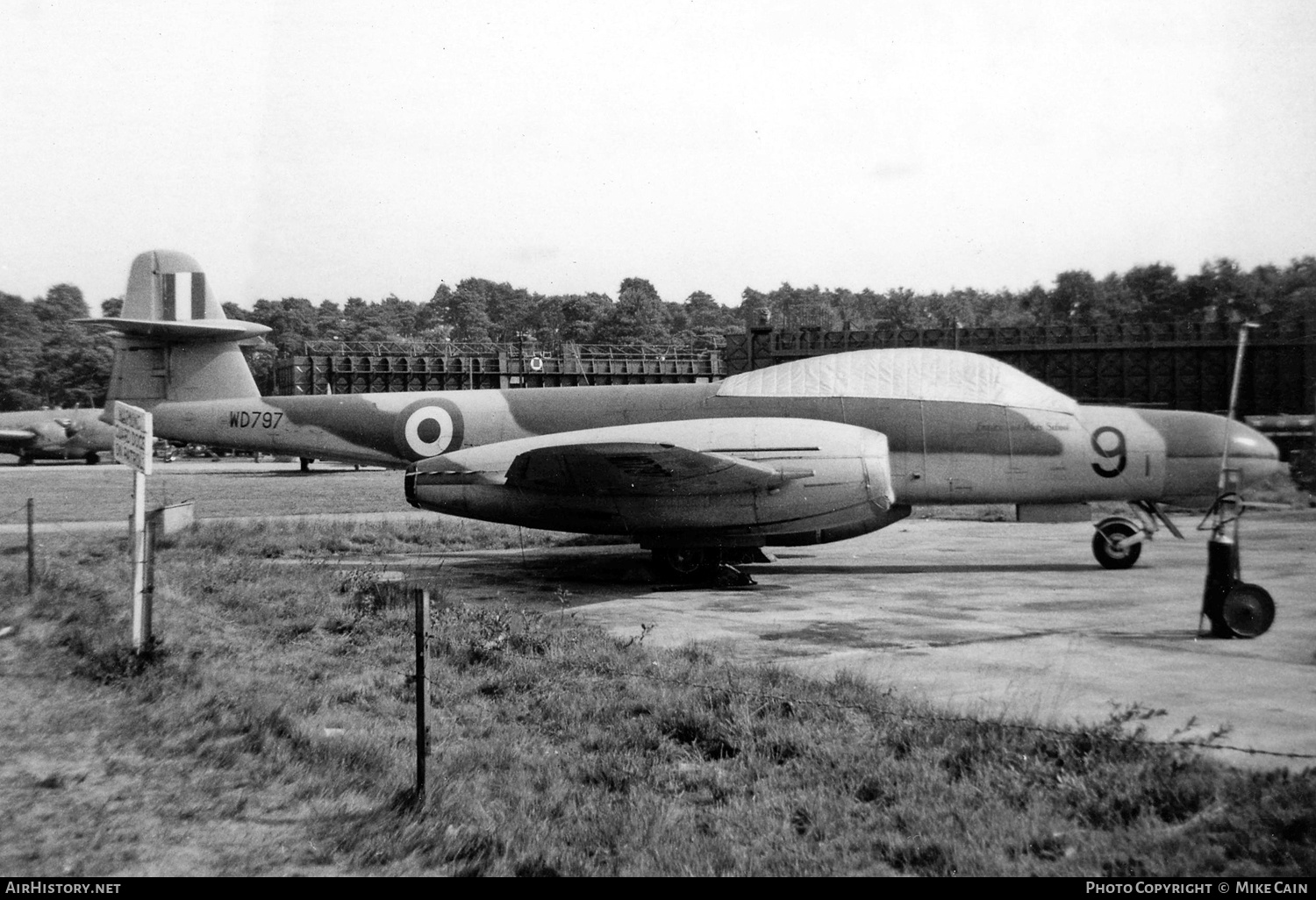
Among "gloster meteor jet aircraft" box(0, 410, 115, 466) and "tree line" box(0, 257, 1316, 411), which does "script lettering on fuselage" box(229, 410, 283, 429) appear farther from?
"gloster meteor jet aircraft" box(0, 410, 115, 466)

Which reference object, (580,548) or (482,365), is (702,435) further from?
(482,365)

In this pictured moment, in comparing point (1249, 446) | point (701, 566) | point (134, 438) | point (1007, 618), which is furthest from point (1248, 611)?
point (134, 438)

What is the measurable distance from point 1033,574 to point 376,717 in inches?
365

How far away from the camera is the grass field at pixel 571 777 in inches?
179

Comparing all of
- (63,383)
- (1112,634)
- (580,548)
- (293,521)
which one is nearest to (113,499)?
(293,521)

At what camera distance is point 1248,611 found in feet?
27.2

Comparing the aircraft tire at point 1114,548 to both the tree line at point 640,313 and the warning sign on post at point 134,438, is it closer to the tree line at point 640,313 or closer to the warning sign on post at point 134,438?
the tree line at point 640,313

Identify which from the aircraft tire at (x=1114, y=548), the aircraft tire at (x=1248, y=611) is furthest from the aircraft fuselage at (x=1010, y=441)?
the aircraft tire at (x=1248, y=611)

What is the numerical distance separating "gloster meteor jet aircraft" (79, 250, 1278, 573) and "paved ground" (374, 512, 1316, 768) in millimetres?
912

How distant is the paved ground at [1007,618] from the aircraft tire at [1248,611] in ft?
0.46

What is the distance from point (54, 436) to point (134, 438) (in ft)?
142

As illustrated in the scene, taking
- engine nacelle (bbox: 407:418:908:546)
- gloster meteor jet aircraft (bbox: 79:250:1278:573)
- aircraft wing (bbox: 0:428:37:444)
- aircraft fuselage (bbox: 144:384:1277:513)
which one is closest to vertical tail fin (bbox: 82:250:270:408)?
gloster meteor jet aircraft (bbox: 79:250:1278:573)

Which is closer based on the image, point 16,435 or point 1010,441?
point 1010,441

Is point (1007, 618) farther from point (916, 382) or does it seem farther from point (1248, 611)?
point (916, 382)
